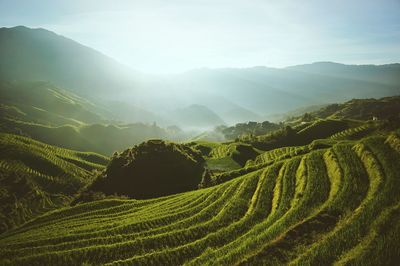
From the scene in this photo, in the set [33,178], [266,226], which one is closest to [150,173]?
[266,226]

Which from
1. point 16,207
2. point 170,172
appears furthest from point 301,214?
point 16,207

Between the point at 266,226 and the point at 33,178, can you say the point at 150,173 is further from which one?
the point at 33,178

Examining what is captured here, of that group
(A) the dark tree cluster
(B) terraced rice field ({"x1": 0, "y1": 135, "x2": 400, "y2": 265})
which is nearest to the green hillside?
(A) the dark tree cluster

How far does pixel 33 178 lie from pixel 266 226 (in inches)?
5132

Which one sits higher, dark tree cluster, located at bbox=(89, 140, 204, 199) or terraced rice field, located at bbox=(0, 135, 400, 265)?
terraced rice field, located at bbox=(0, 135, 400, 265)

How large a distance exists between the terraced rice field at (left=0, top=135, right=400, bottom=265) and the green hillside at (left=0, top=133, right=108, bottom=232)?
63.6 meters

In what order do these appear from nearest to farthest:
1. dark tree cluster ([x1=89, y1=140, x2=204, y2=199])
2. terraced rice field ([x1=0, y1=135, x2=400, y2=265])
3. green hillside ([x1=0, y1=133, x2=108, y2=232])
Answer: terraced rice field ([x1=0, y1=135, x2=400, y2=265]) < dark tree cluster ([x1=89, y1=140, x2=204, y2=199]) < green hillside ([x1=0, y1=133, x2=108, y2=232])

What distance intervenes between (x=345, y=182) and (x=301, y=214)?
30.1ft

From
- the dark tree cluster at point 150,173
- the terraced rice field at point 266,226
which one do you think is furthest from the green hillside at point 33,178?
the terraced rice field at point 266,226

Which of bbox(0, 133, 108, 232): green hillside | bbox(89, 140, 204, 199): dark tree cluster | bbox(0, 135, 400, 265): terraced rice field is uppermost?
bbox(0, 135, 400, 265): terraced rice field

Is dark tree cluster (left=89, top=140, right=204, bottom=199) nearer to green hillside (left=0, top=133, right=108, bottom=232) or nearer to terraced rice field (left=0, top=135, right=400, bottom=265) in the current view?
green hillside (left=0, top=133, right=108, bottom=232)

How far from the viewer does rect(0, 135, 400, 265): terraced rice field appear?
23.0 metres

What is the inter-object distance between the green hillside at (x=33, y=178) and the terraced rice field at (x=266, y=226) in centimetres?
6360

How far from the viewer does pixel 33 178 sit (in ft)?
440
